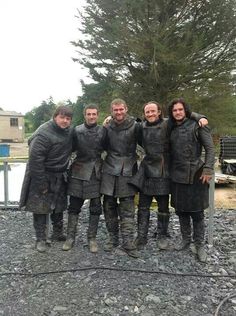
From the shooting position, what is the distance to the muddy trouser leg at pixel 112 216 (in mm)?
4918

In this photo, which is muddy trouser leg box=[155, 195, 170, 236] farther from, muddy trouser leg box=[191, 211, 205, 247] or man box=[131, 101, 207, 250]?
muddy trouser leg box=[191, 211, 205, 247]

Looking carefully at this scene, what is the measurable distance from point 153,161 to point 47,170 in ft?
4.26

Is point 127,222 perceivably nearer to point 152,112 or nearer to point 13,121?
point 152,112

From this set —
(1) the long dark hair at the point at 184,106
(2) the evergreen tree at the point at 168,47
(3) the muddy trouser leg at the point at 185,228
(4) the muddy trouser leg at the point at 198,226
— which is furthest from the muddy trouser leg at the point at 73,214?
(2) the evergreen tree at the point at 168,47

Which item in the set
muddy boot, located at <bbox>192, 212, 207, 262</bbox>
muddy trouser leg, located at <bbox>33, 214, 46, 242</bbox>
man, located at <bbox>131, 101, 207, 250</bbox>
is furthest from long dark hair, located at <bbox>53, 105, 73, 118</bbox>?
muddy boot, located at <bbox>192, 212, 207, 262</bbox>

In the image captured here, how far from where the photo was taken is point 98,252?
487 centimetres

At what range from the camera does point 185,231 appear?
500cm

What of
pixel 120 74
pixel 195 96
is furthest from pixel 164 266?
pixel 120 74

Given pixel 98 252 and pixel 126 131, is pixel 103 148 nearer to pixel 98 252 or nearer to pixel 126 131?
pixel 126 131

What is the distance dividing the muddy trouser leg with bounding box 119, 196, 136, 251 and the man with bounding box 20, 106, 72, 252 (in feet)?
2.57

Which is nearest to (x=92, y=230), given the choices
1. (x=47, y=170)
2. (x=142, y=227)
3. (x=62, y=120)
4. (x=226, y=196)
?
(x=142, y=227)

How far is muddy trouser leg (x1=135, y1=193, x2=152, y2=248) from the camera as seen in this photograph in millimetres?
4969

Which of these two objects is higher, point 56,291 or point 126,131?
point 126,131

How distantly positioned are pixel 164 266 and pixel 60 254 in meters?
1.25
